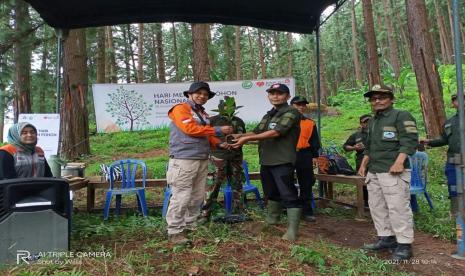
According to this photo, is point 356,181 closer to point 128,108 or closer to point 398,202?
point 398,202

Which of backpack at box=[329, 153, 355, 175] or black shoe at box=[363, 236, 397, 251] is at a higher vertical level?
backpack at box=[329, 153, 355, 175]

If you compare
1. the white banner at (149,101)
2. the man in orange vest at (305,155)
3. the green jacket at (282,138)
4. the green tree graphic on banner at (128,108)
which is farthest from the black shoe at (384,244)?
the green tree graphic on banner at (128,108)

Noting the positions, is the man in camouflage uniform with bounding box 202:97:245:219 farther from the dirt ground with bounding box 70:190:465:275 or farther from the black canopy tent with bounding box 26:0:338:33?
the black canopy tent with bounding box 26:0:338:33

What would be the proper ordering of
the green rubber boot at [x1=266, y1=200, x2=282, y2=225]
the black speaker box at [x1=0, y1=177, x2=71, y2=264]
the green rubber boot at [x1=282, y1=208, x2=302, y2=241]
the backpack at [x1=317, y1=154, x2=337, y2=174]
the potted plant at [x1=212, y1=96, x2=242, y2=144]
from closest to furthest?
the black speaker box at [x1=0, y1=177, x2=71, y2=264] < the green rubber boot at [x1=282, y1=208, x2=302, y2=241] < the green rubber boot at [x1=266, y1=200, x2=282, y2=225] < the potted plant at [x1=212, y1=96, x2=242, y2=144] < the backpack at [x1=317, y1=154, x2=337, y2=174]

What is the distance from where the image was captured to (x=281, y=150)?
4.58 meters

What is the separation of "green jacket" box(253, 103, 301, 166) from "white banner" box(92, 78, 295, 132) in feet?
11.0

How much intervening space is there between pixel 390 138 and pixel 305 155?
5.74 feet

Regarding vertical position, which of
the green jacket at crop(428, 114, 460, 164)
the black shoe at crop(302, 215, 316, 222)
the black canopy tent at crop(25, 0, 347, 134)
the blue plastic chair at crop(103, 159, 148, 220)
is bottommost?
the black shoe at crop(302, 215, 316, 222)

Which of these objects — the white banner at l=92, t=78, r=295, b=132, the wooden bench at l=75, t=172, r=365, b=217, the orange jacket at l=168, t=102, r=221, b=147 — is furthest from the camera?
the white banner at l=92, t=78, r=295, b=132

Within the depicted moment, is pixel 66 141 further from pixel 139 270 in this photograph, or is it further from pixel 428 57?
pixel 428 57

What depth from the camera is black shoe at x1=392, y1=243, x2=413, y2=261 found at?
4.12 m

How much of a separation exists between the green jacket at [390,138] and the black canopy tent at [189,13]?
2602mm

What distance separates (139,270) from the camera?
3432mm

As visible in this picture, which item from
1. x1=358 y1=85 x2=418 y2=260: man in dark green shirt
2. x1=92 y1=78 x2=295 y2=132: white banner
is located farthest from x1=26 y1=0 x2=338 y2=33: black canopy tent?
x1=358 y1=85 x2=418 y2=260: man in dark green shirt
